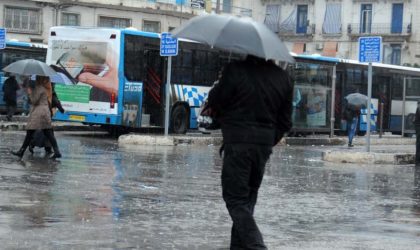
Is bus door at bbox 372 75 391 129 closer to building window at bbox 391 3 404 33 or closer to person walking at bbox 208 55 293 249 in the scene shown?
building window at bbox 391 3 404 33

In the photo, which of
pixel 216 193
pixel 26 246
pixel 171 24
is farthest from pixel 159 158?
pixel 171 24

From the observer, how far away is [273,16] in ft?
223

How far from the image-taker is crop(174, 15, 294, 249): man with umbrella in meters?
6.76

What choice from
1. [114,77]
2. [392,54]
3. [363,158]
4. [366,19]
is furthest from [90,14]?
[363,158]

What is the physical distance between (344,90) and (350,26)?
32.1 m

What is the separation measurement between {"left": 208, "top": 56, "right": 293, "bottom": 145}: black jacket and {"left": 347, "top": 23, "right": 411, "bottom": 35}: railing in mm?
57290

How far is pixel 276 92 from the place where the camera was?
6.90 metres

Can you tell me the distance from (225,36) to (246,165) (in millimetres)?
1071

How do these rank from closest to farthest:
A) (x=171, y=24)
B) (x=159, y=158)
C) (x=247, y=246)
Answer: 1. (x=247, y=246)
2. (x=159, y=158)
3. (x=171, y=24)

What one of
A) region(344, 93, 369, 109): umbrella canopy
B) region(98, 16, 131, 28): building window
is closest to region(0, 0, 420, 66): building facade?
region(98, 16, 131, 28): building window

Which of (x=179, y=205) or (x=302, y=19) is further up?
(x=302, y=19)

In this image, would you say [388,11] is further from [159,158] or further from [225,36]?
[225,36]

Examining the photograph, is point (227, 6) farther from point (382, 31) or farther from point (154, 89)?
point (154, 89)

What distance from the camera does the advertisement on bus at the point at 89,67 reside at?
24.4 m
